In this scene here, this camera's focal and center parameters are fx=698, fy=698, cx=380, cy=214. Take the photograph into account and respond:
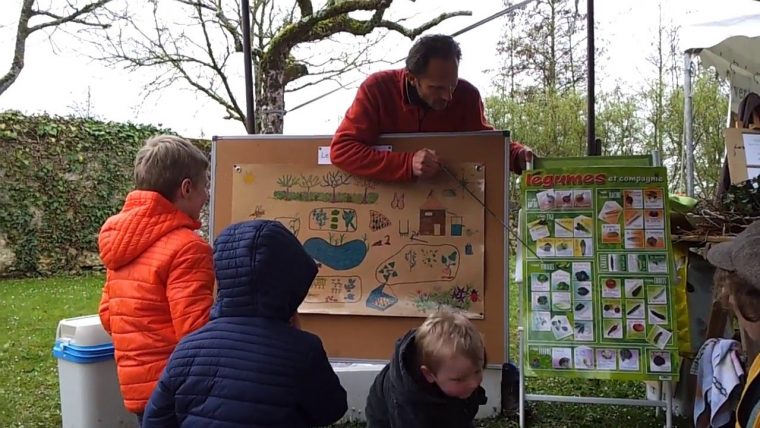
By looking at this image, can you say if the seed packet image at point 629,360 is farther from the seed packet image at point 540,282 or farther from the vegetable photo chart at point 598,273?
the seed packet image at point 540,282

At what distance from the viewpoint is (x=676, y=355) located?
2.96 m

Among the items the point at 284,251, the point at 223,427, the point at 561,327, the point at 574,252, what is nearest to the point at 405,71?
the point at 574,252

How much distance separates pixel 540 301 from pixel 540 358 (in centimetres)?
25

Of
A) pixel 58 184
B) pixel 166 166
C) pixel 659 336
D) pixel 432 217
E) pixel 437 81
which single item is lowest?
pixel 659 336

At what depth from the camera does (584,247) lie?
3100 millimetres

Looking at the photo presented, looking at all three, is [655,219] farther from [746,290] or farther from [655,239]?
[746,290]

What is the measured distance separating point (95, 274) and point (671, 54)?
28.9ft

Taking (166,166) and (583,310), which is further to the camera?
(583,310)

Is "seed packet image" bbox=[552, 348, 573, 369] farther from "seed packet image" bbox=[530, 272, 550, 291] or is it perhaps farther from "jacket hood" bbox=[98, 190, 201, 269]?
→ "jacket hood" bbox=[98, 190, 201, 269]

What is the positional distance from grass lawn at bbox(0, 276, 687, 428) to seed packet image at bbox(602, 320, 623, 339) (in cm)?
64

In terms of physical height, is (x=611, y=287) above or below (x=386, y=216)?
below

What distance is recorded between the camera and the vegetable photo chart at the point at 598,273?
301cm

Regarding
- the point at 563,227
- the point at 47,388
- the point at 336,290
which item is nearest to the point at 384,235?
the point at 336,290

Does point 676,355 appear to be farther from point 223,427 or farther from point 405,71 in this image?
point 223,427
